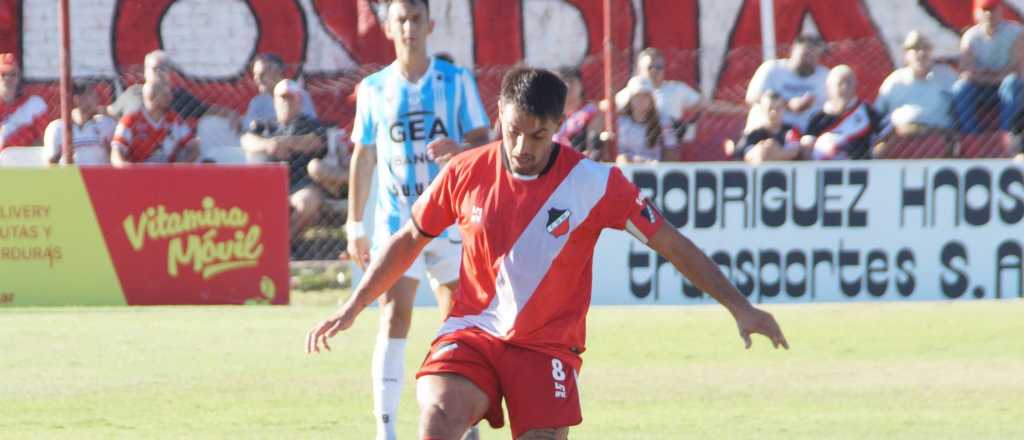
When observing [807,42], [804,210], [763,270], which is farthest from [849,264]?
[807,42]

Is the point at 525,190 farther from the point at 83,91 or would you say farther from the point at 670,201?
the point at 83,91

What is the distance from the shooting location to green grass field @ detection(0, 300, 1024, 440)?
8469 millimetres

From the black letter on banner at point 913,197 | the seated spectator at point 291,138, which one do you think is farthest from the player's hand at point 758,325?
the seated spectator at point 291,138

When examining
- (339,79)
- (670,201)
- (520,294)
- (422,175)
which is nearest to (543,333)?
(520,294)

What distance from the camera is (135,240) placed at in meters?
13.9

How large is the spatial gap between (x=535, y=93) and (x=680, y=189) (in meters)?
8.79

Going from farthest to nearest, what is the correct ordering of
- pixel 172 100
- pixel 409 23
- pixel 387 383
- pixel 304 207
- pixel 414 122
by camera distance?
pixel 172 100
pixel 304 207
pixel 414 122
pixel 409 23
pixel 387 383

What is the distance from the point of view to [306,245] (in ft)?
47.2

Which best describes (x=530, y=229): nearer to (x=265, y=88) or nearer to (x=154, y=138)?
(x=154, y=138)

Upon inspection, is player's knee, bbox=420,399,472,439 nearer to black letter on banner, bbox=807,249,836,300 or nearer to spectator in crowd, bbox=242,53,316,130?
black letter on banner, bbox=807,249,836,300

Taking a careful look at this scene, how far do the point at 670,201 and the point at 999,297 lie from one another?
9.24 ft

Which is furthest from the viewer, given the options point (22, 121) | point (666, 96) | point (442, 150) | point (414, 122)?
point (22, 121)

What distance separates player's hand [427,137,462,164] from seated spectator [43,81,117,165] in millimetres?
7577

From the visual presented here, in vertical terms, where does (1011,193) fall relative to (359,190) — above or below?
below
